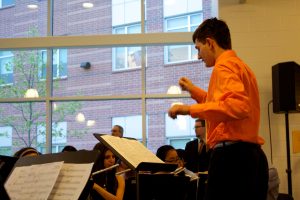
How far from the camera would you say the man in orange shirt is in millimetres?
1799

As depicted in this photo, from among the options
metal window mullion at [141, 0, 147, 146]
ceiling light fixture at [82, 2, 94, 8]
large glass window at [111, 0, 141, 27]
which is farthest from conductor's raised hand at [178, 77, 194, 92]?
ceiling light fixture at [82, 2, 94, 8]

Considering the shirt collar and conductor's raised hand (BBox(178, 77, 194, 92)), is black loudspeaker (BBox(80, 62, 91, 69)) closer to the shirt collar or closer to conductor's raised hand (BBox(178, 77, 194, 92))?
conductor's raised hand (BBox(178, 77, 194, 92))

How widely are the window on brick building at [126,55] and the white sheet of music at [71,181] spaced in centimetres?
535

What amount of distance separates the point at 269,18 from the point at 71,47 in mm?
3120

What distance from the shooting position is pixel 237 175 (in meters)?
1.81

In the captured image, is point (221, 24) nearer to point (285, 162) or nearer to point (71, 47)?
point (285, 162)

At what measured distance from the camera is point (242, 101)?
1797 mm

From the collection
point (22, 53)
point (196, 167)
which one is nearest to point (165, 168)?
point (196, 167)

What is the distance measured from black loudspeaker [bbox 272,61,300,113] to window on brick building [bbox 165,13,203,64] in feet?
7.85

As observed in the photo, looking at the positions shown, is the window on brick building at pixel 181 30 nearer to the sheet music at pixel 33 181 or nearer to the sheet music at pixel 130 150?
the sheet music at pixel 130 150

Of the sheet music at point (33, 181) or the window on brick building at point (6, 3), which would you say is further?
the window on brick building at point (6, 3)

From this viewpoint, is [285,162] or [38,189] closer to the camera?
[38,189]

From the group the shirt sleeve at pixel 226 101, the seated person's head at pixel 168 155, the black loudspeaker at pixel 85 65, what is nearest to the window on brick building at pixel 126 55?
the black loudspeaker at pixel 85 65

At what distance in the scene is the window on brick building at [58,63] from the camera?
23.6 ft
